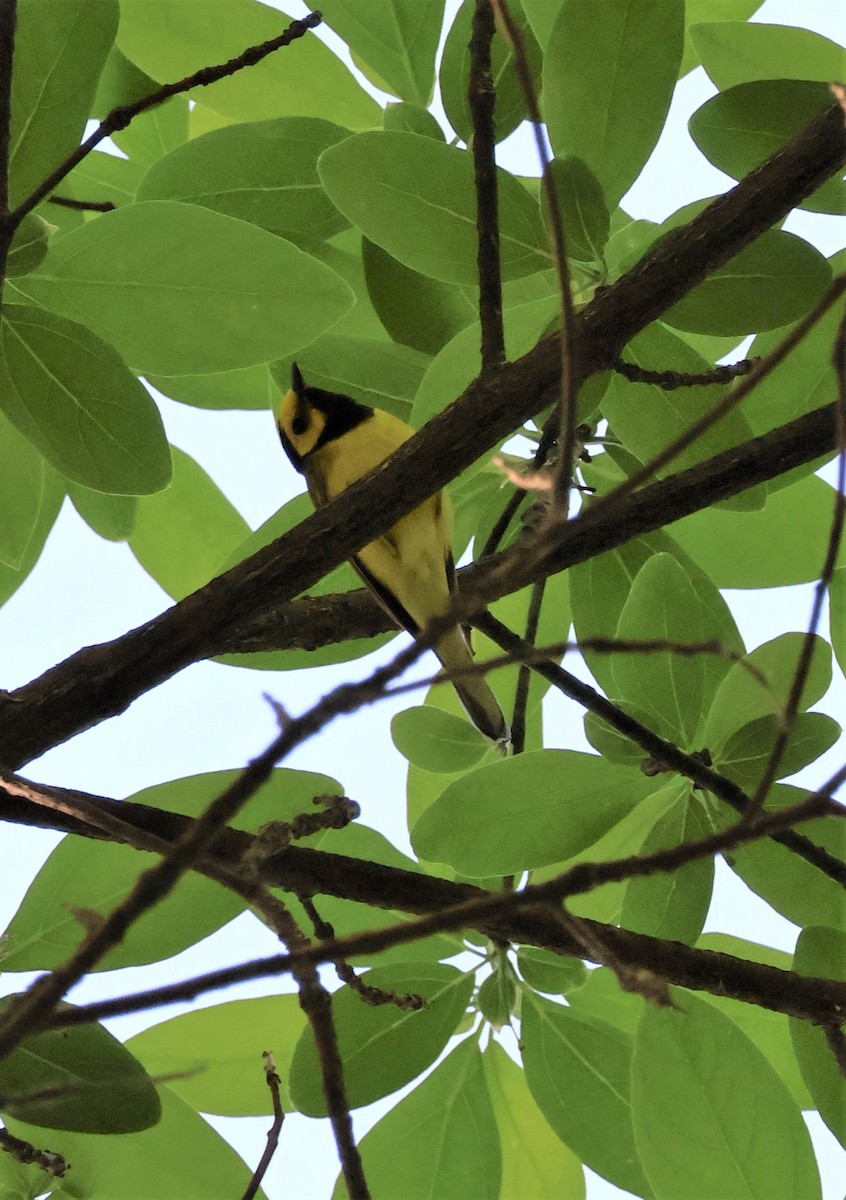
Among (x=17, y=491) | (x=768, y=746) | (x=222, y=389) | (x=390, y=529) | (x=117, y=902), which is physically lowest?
(x=117, y=902)

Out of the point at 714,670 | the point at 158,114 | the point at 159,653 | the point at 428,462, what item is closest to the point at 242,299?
the point at 428,462

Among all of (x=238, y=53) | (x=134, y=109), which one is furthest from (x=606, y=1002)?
(x=238, y=53)

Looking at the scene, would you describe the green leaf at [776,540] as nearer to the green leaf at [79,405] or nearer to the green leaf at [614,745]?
the green leaf at [614,745]

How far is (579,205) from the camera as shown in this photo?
3.95ft

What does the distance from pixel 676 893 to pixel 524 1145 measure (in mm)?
448

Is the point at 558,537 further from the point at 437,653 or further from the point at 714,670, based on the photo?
the point at 437,653

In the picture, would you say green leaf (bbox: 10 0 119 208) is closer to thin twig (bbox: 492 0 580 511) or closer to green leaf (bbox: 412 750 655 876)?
thin twig (bbox: 492 0 580 511)

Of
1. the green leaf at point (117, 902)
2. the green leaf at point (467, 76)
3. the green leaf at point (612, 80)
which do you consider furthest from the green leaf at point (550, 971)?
the green leaf at point (467, 76)

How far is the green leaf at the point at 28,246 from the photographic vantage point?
1191 mm

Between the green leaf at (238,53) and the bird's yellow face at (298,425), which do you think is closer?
the green leaf at (238,53)

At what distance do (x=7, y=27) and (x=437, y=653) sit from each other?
970 millimetres

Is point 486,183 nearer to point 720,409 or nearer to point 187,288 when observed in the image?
point 187,288

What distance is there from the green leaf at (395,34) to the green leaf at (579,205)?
33 cm

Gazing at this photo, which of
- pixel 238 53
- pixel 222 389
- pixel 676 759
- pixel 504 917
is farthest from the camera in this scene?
pixel 222 389
